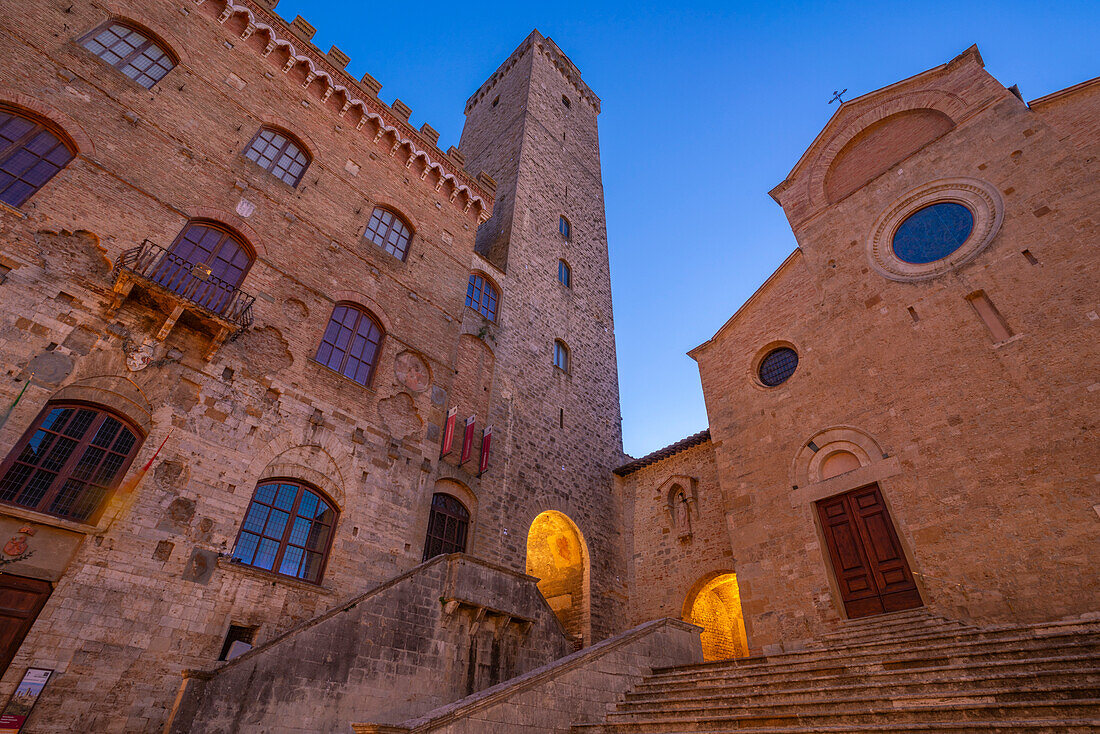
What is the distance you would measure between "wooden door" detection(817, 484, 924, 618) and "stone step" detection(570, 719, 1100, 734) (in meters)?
5.52

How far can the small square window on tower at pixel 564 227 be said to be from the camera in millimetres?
21600

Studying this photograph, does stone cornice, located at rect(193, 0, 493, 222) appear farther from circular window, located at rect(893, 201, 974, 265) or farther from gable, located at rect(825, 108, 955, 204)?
circular window, located at rect(893, 201, 974, 265)

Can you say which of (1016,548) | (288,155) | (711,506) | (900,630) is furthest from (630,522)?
(288,155)

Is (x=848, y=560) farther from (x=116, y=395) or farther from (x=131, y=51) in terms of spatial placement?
(x=131, y=51)

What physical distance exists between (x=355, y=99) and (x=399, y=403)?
8487 millimetres

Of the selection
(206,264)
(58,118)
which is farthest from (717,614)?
(58,118)

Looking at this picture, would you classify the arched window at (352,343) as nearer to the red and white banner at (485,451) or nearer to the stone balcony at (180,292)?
the stone balcony at (180,292)

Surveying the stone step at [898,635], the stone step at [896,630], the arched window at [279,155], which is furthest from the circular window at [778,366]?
the arched window at [279,155]

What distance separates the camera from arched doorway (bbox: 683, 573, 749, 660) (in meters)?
14.5

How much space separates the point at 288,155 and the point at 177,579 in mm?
9596

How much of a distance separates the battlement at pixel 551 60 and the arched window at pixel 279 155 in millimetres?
16688

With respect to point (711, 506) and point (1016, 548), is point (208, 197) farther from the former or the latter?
point (1016, 548)

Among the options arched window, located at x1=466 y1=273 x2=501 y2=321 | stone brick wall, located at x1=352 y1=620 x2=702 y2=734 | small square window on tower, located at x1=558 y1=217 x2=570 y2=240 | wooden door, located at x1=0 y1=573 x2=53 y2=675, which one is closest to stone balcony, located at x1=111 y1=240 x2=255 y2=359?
wooden door, located at x1=0 y1=573 x2=53 y2=675

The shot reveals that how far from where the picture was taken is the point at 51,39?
9.61 m
